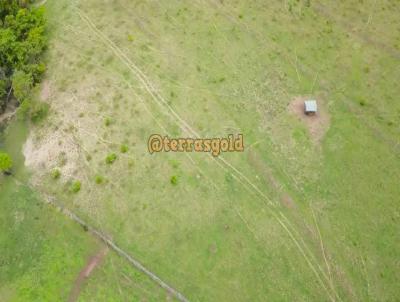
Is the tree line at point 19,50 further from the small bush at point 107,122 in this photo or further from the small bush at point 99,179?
the small bush at point 99,179

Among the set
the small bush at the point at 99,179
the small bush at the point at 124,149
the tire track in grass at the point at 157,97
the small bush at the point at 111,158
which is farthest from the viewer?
the small bush at the point at 124,149

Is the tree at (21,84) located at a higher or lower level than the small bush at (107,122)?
higher

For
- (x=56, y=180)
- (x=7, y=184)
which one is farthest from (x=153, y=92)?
(x=7, y=184)

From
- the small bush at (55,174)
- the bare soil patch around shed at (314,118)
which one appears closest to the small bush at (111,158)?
the small bush at (55,174)

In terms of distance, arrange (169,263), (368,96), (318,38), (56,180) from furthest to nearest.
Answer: (318,38)
(368,96)
(56,180)
(169,263)

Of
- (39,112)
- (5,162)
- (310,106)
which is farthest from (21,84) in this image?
(310,106)

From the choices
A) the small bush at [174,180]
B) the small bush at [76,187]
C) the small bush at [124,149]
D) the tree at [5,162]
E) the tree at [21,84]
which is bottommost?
the small bush at [174,180]

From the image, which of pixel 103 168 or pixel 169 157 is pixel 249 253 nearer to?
pixel 169 157
